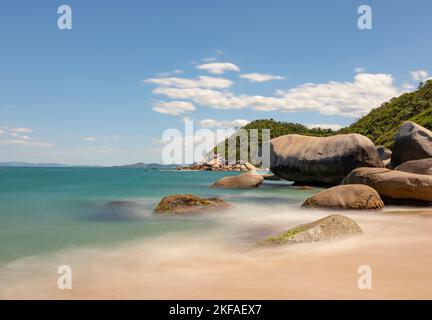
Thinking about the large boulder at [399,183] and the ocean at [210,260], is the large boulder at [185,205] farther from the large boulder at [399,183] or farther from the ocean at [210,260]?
the large boulder at [399,183]

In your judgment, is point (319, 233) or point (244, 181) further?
point (244, 181)

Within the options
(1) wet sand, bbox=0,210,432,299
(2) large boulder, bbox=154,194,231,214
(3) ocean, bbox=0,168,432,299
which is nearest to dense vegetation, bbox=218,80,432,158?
(2) large boulder, bbox=154,194,231,214

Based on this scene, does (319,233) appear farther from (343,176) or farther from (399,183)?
(343,176)

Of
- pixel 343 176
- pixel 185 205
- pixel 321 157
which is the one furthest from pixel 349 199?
pixel 321 157

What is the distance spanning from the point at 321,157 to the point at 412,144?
5.47 m

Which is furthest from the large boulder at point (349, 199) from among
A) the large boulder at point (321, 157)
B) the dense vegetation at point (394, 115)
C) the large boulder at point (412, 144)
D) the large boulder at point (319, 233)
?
the dense vegetation at point (394, 115)

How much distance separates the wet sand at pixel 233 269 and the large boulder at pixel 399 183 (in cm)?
535

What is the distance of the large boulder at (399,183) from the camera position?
1403 cm

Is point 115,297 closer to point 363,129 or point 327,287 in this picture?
point 327,287

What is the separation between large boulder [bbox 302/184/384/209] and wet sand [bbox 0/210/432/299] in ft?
12.0

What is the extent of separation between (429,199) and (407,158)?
6.89 metres

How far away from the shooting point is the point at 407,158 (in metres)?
20.3

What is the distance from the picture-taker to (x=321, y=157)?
24109mm

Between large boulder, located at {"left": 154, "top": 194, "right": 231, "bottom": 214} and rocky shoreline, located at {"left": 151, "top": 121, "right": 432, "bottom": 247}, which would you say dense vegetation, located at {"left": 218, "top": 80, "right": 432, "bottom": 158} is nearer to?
rocky shoreline, located at {"left": 151, "top": 121, "right": 432, "bottom": 247}
